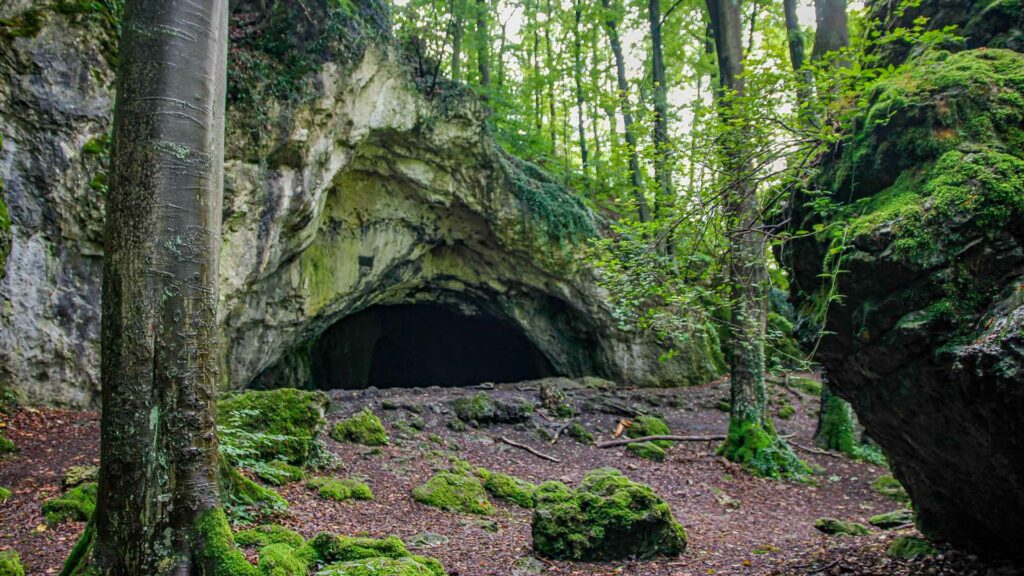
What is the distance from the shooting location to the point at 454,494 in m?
6.21

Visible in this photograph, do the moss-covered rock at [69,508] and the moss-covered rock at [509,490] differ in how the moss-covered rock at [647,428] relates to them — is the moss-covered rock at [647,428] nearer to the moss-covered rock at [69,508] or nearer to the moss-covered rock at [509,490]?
the moss-covered rock at [509,490]

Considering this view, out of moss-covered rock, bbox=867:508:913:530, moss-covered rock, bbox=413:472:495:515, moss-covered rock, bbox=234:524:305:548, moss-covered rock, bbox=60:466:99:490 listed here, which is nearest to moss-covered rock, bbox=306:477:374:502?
moss-covered rock, bbox=413:472:495:515

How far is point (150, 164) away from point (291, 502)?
10.9ft

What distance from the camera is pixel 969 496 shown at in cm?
345

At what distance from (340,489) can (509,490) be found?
6.96ft

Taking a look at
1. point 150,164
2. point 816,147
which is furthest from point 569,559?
point 150,164

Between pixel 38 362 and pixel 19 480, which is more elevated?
pixel 38 362

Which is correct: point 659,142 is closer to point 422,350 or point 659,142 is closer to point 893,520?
point 893,520

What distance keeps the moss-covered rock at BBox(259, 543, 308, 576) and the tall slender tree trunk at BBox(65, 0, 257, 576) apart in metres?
0.41

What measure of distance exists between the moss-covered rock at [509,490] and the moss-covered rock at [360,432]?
1.72m

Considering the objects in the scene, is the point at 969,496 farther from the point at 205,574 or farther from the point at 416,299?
the point at 416,299

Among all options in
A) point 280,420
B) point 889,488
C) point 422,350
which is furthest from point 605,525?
point 422,350

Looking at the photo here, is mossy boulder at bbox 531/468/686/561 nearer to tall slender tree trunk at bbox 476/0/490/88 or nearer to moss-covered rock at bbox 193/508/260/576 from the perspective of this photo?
moss-covered rock at bbox 193/508/260/576

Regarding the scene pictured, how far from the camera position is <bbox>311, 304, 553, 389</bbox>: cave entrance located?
17.6 metres
